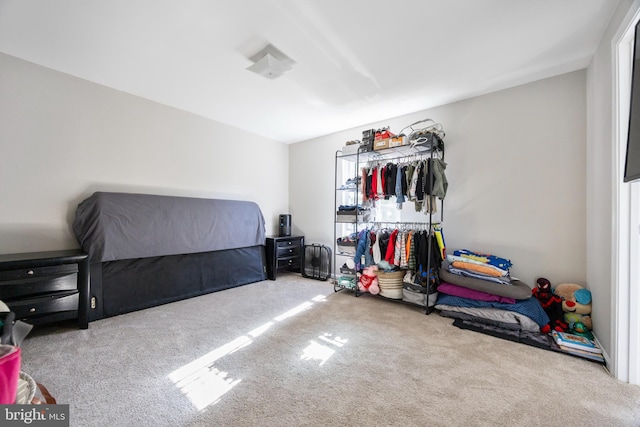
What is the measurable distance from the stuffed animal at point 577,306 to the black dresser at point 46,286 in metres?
4.63

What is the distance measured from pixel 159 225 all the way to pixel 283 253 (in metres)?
1.97

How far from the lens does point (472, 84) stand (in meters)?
2.83

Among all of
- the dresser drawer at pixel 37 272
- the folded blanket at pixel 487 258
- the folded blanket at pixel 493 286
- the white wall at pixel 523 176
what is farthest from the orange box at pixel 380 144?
the dresser drawer at pixel 37 272


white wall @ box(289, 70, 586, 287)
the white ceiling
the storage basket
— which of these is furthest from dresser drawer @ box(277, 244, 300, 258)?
white wall @ box(289, 70, 586, 287)

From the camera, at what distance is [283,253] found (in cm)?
446

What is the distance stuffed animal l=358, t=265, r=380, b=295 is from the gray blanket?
184 centimetres

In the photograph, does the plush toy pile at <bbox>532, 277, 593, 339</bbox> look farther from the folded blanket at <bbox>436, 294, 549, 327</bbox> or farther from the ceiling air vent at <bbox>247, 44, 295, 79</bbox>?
the ceiling air vent at <bbox>247, 44, 295, 79</bbox>

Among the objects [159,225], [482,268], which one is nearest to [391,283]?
[482,268]

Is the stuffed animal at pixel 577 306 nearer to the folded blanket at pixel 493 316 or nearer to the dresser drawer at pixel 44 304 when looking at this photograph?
the folded blanket at pixel 493 316

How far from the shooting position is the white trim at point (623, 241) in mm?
1677

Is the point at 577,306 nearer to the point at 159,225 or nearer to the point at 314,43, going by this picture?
the point at 314,43

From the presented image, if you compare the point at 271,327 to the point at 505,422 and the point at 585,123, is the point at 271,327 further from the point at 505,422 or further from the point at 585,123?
the point at 585,123

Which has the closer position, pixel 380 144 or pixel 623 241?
pixel 623 241

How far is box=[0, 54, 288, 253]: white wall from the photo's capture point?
2.46 metres
